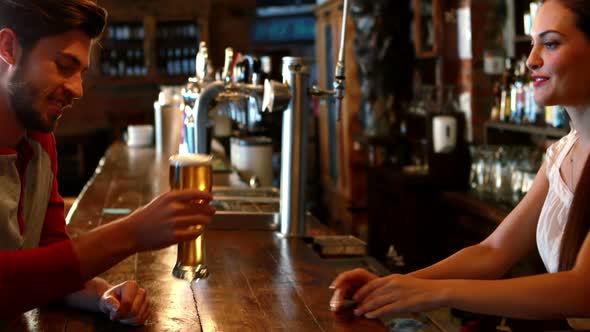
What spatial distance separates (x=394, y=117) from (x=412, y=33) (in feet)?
2.30

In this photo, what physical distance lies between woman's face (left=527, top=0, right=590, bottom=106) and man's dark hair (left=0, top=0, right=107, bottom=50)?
3.30ft

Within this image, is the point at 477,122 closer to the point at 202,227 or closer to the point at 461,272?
the point at 461,272

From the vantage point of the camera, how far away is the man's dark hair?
1.54m

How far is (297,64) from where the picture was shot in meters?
2.45

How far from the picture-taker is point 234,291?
186 cm

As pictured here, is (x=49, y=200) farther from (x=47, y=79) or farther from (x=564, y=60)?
(x=564, y=60)

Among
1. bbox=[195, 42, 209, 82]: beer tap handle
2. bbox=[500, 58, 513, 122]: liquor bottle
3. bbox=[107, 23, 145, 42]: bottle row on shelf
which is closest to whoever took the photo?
bbox=[195, 42, 209, 82]: beer tap handle

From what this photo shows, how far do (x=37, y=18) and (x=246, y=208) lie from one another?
144cm

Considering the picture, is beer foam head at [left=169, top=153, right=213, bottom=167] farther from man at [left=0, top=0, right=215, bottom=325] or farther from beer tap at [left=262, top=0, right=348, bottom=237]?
beer tap at [left=262, top=0, right=348, bottom=237]

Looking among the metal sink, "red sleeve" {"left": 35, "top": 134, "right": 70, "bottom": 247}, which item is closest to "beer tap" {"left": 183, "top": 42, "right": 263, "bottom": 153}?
the metal sink

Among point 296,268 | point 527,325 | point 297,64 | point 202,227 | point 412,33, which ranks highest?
point 412,33

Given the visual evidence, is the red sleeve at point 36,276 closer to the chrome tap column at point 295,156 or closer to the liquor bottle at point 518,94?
the chrome tap column at point 295,156

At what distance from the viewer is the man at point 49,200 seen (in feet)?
4.61

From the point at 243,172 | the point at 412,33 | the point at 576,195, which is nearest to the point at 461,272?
the point at 576,195
